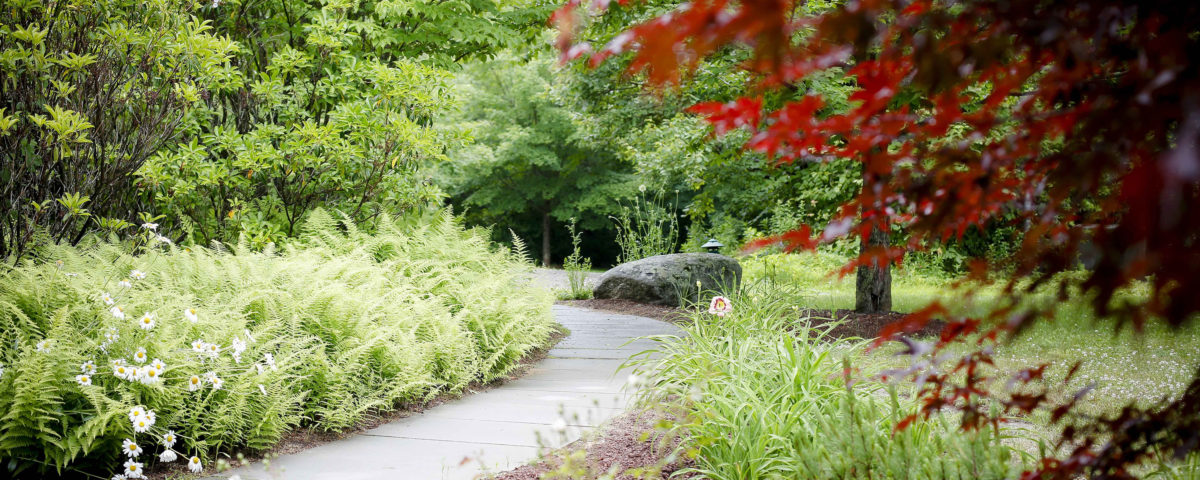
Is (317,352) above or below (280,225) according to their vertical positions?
below

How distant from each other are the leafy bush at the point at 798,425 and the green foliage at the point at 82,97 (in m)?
3.84

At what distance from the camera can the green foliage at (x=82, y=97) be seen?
4711 millimetres

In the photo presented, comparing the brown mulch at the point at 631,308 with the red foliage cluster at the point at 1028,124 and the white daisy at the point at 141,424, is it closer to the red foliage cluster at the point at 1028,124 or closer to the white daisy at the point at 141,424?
the white daisy at the point at 141,424

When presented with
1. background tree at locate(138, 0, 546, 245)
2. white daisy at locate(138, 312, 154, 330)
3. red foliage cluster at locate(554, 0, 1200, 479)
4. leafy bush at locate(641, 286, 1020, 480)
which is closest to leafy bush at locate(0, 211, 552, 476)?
white daisy at locate(138, 312, 154, 330)

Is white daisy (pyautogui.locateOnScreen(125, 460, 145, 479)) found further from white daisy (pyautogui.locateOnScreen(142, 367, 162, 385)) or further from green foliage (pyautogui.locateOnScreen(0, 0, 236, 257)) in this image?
green foliage (pyautogui.locateOnScreen(0, 0, 236, 257))

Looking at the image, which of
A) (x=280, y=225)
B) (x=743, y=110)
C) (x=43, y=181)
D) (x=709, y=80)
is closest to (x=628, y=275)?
(x=709, y=80)

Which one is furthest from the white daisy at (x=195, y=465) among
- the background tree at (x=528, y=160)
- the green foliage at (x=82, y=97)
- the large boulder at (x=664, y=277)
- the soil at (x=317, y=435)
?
the background tree at (x=528, y=160)

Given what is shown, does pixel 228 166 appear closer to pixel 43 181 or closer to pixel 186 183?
pixel 186 183

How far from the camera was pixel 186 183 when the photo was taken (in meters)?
5.88

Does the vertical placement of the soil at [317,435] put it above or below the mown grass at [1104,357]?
below

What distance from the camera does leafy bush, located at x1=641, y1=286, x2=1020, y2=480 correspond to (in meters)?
2.41

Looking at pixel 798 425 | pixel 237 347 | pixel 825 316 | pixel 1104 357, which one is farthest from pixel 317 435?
pixel 825 316

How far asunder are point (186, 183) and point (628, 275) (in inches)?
226

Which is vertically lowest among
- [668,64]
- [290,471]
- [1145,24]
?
[290,471]
